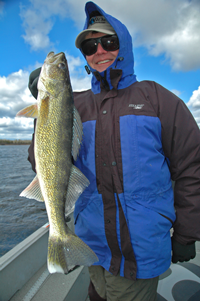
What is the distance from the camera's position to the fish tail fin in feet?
5.54

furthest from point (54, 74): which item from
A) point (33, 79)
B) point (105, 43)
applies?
point (105, 43)

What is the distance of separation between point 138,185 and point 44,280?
2.62 meters

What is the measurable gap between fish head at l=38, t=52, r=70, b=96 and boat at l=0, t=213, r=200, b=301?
2.51m

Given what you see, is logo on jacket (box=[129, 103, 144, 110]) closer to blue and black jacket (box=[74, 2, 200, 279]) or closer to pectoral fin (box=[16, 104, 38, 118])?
blue and black jacket (box=[74, 2, 200, 279])

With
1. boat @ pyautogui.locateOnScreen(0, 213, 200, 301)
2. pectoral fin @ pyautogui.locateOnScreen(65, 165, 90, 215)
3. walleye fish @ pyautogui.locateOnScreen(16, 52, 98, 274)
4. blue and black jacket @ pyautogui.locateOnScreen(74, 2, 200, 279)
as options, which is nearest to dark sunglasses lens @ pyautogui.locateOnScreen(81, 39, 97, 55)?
blue and black jacket @ pyautogui.locateOnScreen(74, 2, 200, 279)

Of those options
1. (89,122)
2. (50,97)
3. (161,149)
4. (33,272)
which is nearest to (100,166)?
(89,122)

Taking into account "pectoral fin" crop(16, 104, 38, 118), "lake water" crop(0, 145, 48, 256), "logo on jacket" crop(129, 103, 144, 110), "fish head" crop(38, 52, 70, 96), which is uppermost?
"fish head" crop(38, 52, 70, 96)

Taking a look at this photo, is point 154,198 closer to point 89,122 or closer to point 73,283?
point 89,122

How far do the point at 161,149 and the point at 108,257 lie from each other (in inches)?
49.2

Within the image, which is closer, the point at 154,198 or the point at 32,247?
the point at 154,198

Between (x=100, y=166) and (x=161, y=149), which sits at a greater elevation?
(x=161, y=149)

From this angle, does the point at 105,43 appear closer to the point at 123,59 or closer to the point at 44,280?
the point at 123,59

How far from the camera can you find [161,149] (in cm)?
196

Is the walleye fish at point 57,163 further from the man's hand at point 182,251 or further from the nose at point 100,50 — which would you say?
the man's hand at point 182,251
